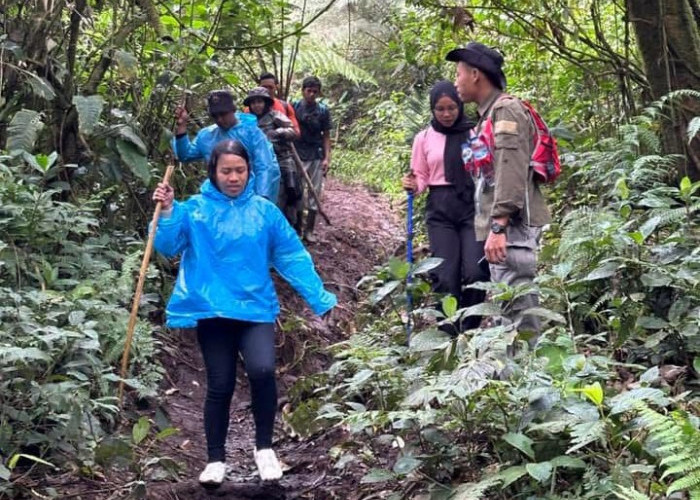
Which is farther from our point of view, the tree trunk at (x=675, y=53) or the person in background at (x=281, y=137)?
the person in background at (x=281, y=137)

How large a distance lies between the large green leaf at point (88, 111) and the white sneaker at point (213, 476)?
93.9 inches

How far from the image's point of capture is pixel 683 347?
4.28m

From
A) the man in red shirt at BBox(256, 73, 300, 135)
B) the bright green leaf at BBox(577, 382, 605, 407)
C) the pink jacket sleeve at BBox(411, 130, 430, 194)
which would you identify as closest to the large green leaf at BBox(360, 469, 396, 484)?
the bright green leaf at BBox(577, 382, 605, 407)

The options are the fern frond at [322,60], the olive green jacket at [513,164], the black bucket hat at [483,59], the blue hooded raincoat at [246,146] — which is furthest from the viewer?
the fern frond at [322,60]

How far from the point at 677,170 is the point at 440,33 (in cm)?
238

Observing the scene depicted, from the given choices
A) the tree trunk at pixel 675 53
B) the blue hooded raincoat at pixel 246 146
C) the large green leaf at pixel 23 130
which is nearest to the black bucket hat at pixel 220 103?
the blue hooded raincoat at pixel 246 146

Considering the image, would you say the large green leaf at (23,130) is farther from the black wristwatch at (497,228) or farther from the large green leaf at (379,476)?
the large green leaf at (379,476)

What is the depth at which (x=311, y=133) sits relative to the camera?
10828 mm

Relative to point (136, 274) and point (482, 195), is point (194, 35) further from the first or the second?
point (482, 195)

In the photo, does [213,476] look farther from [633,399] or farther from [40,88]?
[40,88]

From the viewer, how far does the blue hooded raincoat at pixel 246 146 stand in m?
7.23

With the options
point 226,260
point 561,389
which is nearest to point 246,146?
point 226,260

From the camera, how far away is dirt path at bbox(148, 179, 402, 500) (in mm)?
4441

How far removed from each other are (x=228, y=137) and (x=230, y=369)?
3.05 metres
